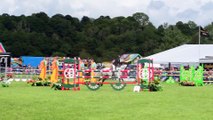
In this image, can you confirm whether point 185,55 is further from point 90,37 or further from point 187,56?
point 90,37

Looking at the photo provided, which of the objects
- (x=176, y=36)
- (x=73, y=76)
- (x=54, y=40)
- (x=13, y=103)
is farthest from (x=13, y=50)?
(x=13, y=103)

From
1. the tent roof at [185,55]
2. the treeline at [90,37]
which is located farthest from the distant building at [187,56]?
the treeline at [90,37]

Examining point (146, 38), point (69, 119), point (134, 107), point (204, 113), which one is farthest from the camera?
point (146, 38)

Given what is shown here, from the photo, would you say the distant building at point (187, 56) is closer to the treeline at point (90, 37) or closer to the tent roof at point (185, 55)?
the tent roof at point (185, 55)

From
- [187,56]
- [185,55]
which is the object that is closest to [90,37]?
[185,55]

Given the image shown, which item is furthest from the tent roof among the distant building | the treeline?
the treeline

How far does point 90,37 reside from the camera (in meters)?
111

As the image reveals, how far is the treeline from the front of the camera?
99375 mm

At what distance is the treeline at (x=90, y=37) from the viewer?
99375mm

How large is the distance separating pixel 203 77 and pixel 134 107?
23.3 metres

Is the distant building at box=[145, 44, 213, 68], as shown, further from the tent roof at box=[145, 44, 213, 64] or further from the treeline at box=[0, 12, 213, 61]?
the treeline at box=[0, 12, 213, 61]

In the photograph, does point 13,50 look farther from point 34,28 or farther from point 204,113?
point 204,113

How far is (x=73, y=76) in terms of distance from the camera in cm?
2583

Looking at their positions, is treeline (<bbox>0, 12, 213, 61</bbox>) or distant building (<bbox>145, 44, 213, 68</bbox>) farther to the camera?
treeline (<bbox>0, 12, 213, 61</bbox>)
